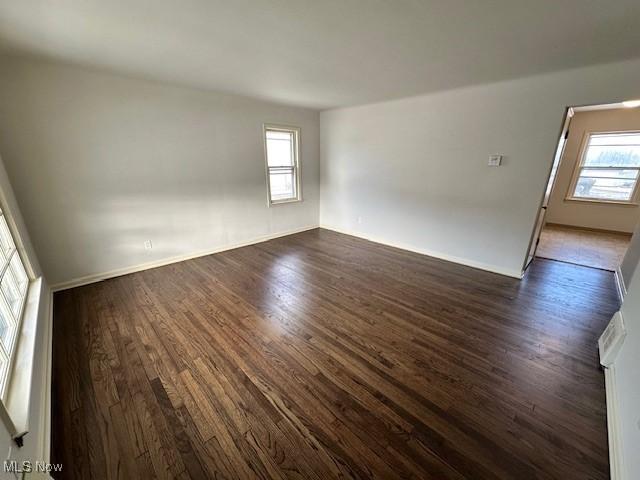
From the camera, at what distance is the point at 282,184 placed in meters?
5.01

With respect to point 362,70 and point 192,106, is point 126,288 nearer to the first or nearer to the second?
point 192,106

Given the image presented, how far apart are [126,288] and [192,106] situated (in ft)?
8.26

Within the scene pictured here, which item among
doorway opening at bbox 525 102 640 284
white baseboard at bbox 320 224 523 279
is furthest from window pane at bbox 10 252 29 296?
doorway opening at bbox 525 102 640 284

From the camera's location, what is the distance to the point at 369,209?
15.9 feet

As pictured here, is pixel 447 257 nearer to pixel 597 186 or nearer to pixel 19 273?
pixel 597 186

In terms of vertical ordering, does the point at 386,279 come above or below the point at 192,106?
below

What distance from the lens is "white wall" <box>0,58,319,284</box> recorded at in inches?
102

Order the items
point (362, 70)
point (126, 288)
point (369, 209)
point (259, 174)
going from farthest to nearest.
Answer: point (369, 209) < point (259, 174) < point (126, 288) < point (362, 70)

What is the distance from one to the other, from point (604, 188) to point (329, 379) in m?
7.15

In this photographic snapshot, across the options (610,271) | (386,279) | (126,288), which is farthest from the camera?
(610,271)

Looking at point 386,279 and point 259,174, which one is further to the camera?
point 259,174

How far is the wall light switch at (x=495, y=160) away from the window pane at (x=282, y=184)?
10.8 feet

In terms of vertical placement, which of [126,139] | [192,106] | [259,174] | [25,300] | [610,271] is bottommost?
[610,271]

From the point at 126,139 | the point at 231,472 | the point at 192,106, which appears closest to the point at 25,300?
the point at 126,139
